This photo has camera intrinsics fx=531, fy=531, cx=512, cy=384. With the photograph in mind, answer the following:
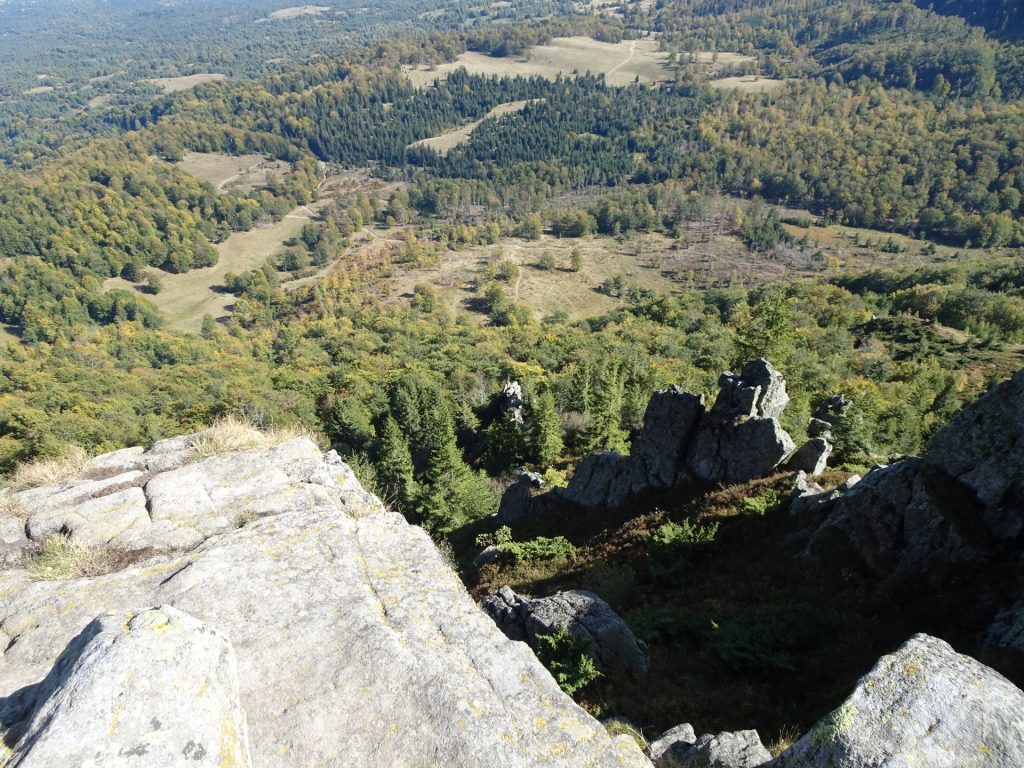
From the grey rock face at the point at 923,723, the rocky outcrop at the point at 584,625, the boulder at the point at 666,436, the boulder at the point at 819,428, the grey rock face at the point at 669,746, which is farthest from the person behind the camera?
the boulder at the point at 819,428

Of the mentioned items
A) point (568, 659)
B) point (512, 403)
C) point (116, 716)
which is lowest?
point (512, 403)

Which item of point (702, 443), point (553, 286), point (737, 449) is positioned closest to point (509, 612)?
point (737, 449)

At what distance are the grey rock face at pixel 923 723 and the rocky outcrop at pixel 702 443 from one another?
20272mm

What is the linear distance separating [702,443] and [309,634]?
25.5m

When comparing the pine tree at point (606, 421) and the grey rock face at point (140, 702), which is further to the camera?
the pine tree at point (606, 421)

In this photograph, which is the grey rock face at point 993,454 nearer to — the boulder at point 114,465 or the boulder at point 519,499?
the boulder at point 114,465

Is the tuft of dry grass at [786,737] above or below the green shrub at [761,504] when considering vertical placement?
above

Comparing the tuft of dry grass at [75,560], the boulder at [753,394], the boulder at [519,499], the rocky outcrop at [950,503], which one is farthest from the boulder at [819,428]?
the tuft of dry grass at [75,560]

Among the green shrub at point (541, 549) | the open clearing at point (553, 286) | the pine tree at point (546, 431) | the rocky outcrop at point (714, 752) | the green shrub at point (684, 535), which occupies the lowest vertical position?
the open clearing at point (553, 286)

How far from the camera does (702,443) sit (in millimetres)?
30000

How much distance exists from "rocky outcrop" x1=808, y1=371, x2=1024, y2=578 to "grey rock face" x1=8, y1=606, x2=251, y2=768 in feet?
64.8

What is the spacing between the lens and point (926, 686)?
7.77 meters

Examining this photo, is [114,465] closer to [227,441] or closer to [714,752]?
[227,441]

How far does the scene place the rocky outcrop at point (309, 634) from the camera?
7145 millimetres
